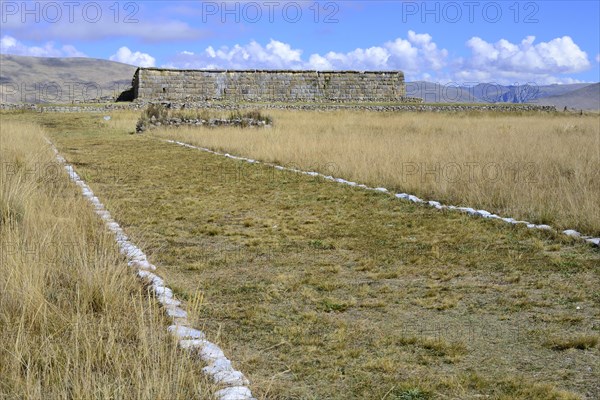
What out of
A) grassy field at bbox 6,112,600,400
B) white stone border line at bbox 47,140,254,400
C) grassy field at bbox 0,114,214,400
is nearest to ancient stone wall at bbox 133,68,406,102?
grassy field at bbox 6,112,600,400

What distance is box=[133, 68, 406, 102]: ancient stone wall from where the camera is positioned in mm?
41656

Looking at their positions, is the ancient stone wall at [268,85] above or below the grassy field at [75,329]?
above

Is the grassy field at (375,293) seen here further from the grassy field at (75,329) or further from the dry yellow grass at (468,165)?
the dry yellow grass at (468,165)

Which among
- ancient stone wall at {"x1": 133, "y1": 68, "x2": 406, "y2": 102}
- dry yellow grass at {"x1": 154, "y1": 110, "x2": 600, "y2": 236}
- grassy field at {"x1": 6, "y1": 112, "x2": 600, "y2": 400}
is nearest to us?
grassy field at {"x1": 6, "y1": 112, "x2": 600, "y2": 400}

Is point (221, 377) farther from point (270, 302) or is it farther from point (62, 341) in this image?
point (270, 302)

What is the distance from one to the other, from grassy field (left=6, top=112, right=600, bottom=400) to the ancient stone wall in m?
32.1

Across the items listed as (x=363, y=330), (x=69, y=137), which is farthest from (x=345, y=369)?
(x=69, y=137)

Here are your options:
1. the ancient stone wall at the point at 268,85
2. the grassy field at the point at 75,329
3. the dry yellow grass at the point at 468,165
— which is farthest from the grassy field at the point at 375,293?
the ancient stone wall at the point at 268,85

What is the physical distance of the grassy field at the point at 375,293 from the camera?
3.84 meters

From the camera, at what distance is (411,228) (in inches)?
320

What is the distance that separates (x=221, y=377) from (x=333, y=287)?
2371 mm

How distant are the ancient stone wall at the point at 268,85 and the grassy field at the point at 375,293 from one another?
105ft

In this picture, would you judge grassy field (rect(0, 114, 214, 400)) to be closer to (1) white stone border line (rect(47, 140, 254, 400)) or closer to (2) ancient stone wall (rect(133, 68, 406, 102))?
(1) white stone border line (rect(47, 140, 254, 400))

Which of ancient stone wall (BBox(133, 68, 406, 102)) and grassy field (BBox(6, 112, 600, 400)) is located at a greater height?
ancient stone wall (BBox(133, 68, 406, 102))
